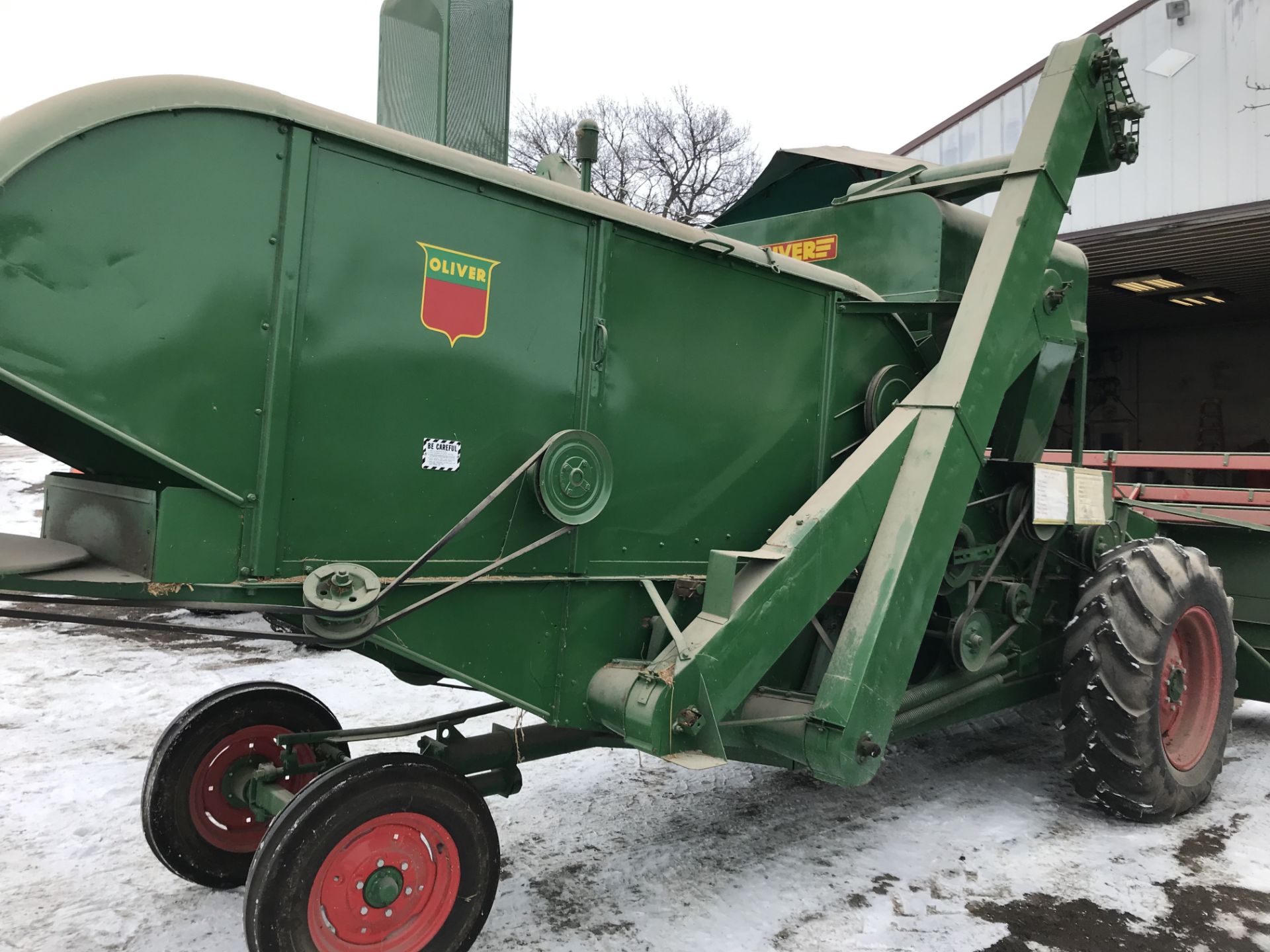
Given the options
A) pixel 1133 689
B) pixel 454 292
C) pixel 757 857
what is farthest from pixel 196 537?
pixel 1133 689

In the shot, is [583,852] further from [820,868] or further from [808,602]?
[808,602]

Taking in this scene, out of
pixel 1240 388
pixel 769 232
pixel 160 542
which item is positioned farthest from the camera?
pixel 1240 388

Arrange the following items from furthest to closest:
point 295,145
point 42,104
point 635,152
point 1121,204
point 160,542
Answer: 1. point 635,152
2. point 1121,204
3. point 295,145
4. point 160,542
5. point 42,104

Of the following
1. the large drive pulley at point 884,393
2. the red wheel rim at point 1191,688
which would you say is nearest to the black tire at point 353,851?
the large drive pulley at point 884,393

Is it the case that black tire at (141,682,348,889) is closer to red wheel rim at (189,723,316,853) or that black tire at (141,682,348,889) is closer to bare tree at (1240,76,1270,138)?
red wheel rim at (189,723,316,853)

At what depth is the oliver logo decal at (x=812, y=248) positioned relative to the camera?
4.81 m

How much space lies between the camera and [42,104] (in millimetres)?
2182

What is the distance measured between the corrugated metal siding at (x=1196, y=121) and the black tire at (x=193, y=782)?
8.60m

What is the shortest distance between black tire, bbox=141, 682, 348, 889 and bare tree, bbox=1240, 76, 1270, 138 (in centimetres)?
1039

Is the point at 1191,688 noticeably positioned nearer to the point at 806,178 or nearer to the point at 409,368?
the point at 806,178

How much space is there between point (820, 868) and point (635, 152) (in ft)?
114

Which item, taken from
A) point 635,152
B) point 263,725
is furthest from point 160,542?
point 635,152

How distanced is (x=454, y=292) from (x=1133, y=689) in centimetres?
345

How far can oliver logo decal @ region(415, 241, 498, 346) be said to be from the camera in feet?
9.05
